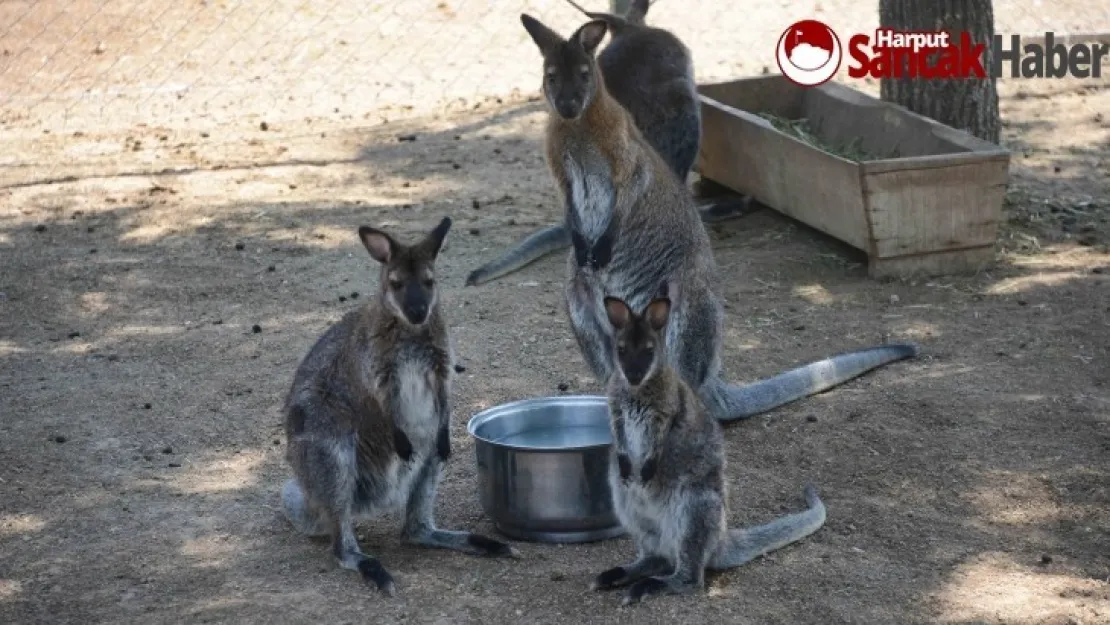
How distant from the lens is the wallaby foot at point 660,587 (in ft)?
13.8

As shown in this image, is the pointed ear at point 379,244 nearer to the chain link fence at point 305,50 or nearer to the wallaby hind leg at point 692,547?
the wallaby hind leg at point 692,547

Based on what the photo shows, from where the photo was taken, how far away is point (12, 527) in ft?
15.8

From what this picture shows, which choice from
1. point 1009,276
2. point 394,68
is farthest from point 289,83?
point 1009,276

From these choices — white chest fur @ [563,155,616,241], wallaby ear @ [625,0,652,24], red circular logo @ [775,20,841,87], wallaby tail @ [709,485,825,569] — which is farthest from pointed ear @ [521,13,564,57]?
red circular logo @ [775,20,841,87]

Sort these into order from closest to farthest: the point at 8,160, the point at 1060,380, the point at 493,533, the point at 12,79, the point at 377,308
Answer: the point at 377,308 < the point at 493,533 < the point at 1060,380 < the point at 8,160 < the point at 12,79

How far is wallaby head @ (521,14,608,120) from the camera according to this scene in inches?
212

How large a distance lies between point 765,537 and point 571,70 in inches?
74.9

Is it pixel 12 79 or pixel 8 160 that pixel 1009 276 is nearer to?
pixel 8 160

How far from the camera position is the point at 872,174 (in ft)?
21.8

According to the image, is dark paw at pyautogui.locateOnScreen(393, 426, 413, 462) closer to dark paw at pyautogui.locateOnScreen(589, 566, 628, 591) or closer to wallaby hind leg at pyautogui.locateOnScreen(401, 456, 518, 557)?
wallaby hind leg at pyautogui.locateOnScreen(401, 456, 518, 557)

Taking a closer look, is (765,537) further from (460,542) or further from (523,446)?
(460,542)

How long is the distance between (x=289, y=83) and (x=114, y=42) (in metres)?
1.28

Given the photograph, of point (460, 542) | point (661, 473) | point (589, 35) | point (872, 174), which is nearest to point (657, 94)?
point (872, 174)

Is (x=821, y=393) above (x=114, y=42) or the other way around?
the other way around
